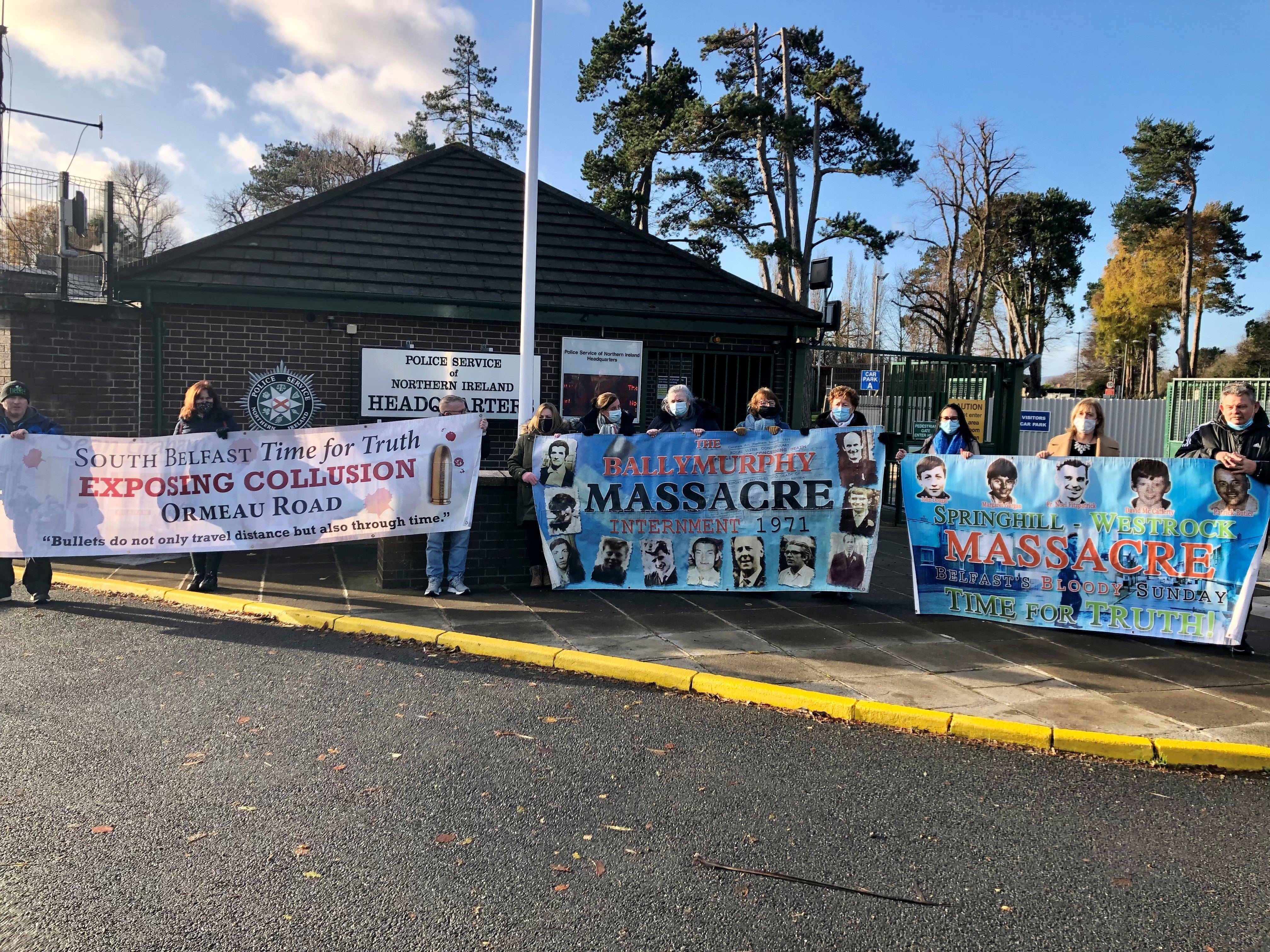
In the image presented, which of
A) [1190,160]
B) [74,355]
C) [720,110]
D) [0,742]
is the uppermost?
[1190,160]

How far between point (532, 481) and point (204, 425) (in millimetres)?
3144

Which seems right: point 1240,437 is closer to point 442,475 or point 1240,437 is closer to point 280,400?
point 442,475

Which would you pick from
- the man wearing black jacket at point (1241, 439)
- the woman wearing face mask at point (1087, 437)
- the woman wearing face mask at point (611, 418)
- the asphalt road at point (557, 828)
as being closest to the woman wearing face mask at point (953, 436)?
the woman wearing face mask at point (1087, 437)

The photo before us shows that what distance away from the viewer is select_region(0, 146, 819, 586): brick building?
10.5 meters

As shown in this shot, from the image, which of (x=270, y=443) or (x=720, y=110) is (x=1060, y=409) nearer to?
(x=720, y=110)

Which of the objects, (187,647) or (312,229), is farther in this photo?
(312,229)

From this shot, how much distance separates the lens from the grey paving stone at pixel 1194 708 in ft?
17.3

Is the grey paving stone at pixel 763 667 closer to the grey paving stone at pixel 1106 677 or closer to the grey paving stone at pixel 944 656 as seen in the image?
the grey paving stone at pixel 944 656

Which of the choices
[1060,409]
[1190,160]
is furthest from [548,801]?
[1190,160]

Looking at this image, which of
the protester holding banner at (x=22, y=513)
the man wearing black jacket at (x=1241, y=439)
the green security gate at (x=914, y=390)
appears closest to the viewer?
the man wearing black jacket at (x=1241, y=439)

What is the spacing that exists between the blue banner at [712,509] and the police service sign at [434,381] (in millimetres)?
3430

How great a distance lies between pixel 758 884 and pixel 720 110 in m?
28.2

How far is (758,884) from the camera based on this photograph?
11.1 ft

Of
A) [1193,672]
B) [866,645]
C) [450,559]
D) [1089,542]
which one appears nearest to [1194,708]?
[1193,672]
